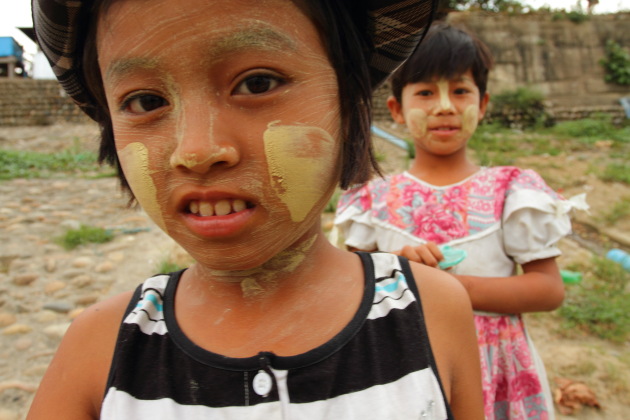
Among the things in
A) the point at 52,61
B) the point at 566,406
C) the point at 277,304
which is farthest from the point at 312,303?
the point at 566,406

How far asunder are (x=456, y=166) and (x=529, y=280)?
536 mm

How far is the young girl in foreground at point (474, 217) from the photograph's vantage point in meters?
1.73

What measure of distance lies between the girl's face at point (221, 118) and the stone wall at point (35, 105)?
1311 cm

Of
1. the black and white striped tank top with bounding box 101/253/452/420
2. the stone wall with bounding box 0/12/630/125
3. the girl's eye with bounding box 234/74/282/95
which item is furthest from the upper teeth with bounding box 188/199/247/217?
the stone wall with bounding box 0/12/630/125

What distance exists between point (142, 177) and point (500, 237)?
1.33m

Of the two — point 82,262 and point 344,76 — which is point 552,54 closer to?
point 82,262

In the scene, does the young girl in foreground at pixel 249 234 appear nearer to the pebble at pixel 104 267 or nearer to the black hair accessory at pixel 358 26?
the black hair accessory at pixel 358 26

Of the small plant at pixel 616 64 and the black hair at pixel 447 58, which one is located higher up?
the small plant at pixel 616 64

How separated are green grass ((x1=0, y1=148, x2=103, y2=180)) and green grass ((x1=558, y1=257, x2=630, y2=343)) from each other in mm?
6682

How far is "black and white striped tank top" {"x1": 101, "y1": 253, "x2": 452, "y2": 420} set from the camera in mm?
1007

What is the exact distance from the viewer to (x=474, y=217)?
182cm

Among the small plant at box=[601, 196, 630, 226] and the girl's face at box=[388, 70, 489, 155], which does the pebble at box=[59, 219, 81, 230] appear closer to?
the girl's face at box=[388, 70, 489, 155]

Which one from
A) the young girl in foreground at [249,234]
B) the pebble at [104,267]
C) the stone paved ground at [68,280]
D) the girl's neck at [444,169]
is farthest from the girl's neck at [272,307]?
the pebble at [104,267]

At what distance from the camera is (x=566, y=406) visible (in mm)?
2721
